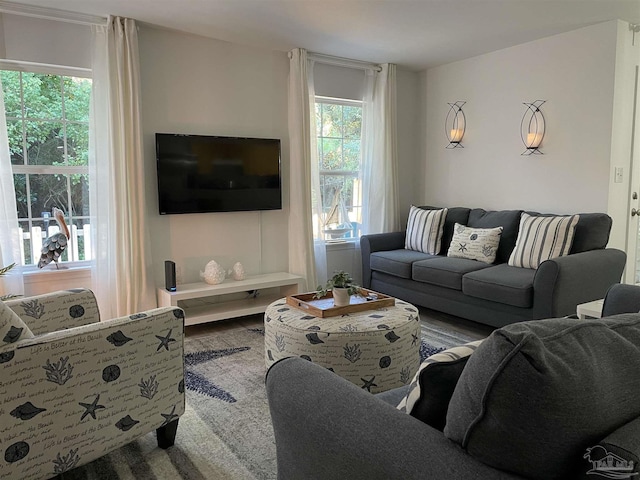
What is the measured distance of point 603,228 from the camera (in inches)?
139

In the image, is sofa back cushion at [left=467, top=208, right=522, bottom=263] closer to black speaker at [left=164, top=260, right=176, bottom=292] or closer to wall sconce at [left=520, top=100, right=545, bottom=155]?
wall sconce at [left=520, top=100, right=545, bottom=155]

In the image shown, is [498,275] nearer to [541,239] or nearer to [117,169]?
[541,239]

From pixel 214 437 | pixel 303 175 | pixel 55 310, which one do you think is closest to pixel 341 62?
pixel 303 175

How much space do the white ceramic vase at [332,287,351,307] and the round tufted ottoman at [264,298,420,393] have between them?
144mm

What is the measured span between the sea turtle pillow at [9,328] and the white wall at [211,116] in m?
2.32

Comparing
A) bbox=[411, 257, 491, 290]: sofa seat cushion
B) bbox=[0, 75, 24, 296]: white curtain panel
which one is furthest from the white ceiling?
bbox=[411, 257, 491, 290]: sofa seat cushion

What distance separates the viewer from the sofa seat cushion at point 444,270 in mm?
3709

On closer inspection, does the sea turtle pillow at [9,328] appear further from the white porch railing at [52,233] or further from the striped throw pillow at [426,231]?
the striped throw pillow at [426,231]

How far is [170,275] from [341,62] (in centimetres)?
269

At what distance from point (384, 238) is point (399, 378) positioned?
2424 mm

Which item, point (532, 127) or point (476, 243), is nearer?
point (476, 243)

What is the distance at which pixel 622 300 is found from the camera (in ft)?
5.82

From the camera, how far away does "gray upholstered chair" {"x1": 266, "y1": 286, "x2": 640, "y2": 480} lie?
2.56ft

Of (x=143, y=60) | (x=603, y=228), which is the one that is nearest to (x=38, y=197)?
(x=143, y=60)
